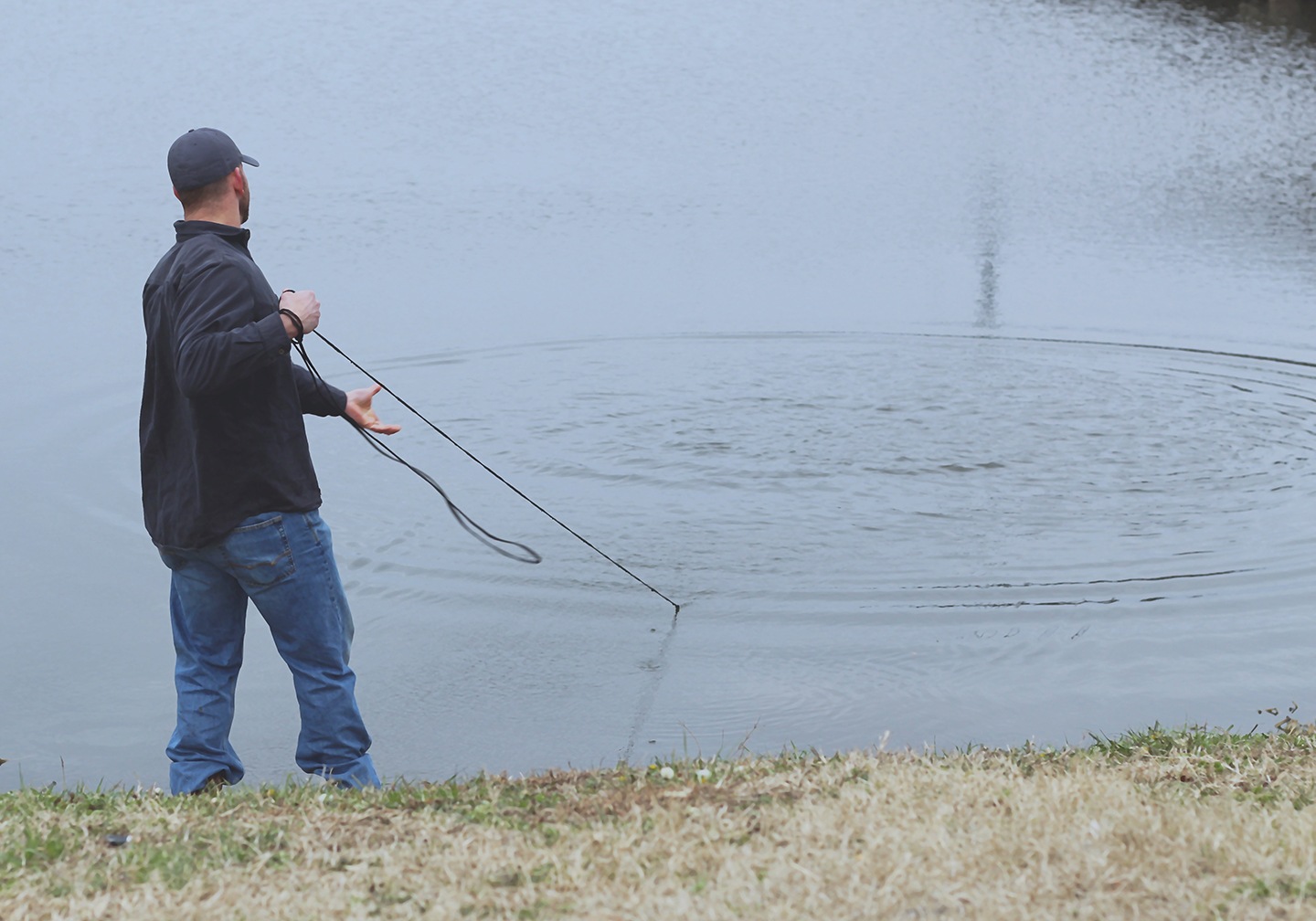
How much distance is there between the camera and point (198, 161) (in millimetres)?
4199

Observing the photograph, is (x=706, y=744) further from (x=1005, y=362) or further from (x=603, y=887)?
(x=1005, y=362)

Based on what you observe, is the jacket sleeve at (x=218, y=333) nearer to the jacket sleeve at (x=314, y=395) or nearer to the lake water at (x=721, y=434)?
the jacket sleeve at (x=314, y=395)

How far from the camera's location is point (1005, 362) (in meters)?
11.9

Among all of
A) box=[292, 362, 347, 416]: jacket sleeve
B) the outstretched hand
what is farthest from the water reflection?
box=[292, 362, 347, 416]: jacket sleeve

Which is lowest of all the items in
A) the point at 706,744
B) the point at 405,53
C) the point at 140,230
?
the point at 706,744

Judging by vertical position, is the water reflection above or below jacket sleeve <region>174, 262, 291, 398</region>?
above

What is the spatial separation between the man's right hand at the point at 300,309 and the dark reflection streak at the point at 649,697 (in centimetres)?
194

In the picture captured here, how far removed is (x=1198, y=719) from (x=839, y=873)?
2696mm

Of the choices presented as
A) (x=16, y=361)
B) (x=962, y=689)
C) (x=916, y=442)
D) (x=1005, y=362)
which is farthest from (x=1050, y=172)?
(x=962, y=689)

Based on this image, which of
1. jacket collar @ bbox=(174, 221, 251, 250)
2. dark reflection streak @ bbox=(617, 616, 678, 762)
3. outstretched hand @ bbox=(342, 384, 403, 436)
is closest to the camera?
jacket collar @ bbox=(174, 221, 251, 250)

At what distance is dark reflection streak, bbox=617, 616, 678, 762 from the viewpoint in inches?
209

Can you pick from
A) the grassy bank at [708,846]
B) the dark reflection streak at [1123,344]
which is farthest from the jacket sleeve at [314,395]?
the dark reflection streak at [1123,344]

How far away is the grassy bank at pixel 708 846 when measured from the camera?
3.32 metres

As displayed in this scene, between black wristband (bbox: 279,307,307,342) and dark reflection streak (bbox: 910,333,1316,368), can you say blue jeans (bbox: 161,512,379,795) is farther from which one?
dark reflection streak (bbox: 910,333,1316,368)
